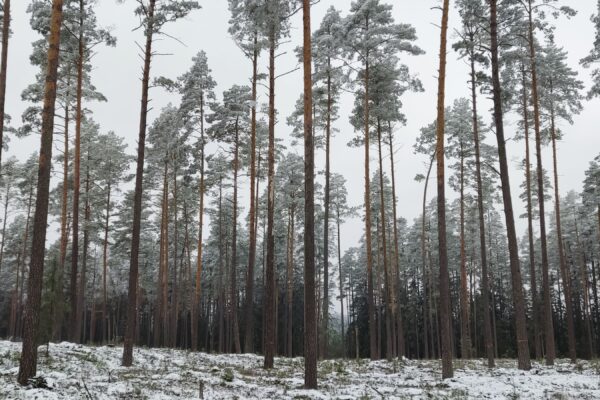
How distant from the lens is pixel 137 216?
608 inches

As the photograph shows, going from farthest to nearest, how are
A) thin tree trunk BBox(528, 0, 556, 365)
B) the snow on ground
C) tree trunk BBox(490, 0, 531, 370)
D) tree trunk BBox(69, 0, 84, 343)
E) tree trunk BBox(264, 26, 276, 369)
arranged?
tree trunk BBox(69, 0, 84, 343), thin tree trunk BBox(528, 0, 556, 365), tree trunk BBox(264, 26, 276, 369), tree trunk BBox(490, 0, 531, 370), the snow on ground

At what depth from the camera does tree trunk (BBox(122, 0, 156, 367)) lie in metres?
15.1

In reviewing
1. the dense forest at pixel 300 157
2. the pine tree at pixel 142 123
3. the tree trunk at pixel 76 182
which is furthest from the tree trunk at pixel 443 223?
the tree trunk at pixel 76 182

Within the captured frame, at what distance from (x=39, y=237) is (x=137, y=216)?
5678 mm

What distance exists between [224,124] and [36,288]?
59.7 feet

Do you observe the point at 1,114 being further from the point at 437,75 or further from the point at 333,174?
the point at 333,174

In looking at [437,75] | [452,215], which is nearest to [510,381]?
[437,75]

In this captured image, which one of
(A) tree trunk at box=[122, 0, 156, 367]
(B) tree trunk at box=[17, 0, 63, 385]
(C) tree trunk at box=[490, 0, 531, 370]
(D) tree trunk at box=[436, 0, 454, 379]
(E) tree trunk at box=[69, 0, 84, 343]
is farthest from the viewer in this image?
(E) tree trunk at box=[69, 0, 84, 343]

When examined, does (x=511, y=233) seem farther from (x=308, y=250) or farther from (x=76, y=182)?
(x=76, y=182)

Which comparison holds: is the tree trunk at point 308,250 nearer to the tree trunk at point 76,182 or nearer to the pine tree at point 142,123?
the pine tree at point 142,123

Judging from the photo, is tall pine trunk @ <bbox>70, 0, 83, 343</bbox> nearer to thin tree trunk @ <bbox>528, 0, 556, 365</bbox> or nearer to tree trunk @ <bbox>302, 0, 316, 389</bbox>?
tree trunk @ <bbox>302, 0, 316, 389</bbox>

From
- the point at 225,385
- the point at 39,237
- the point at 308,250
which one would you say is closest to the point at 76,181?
the point at 39,237

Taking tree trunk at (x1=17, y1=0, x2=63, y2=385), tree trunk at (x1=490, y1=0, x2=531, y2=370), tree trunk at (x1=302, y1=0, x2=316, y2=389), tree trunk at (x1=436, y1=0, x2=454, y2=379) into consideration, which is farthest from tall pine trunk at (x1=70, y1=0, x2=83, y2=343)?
tree trunk at (x1=490, y1=0, x2=531, y2=370)

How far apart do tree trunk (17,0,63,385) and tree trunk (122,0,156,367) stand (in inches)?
194
